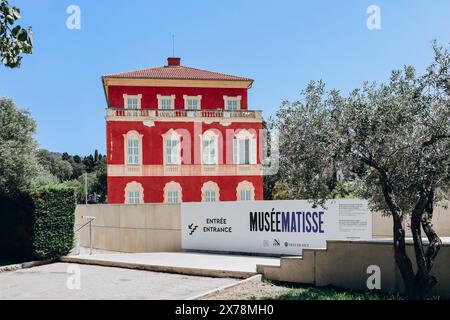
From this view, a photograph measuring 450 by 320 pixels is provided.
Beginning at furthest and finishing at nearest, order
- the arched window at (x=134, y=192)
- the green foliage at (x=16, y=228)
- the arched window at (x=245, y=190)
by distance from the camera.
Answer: the arched window at (x=245, y=190)
the arched window at (x=134, y=192)
the green foliage at (x=16, y=228)

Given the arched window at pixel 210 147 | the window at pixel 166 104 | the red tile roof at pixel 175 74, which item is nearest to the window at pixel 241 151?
the arched window at pixel 210 147

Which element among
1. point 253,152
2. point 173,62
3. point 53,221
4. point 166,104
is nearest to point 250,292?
point 53,221

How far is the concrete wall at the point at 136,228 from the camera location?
20234mm

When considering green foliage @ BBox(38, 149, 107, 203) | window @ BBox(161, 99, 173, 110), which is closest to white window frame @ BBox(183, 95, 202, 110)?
window @ BBox(161, 99, 173, 110)

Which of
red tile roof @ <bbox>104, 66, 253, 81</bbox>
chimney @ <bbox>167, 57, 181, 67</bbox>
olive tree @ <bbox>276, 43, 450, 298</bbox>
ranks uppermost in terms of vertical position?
chimney @ <bbox>167, 57, 181, 67</bbox>

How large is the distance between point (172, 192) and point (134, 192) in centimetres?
293

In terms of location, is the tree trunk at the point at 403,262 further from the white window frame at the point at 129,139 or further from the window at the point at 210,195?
the white window frame at the point at 129,139

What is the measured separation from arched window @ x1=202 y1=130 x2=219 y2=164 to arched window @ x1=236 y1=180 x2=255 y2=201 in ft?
9.18

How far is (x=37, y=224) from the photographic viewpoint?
1741cm

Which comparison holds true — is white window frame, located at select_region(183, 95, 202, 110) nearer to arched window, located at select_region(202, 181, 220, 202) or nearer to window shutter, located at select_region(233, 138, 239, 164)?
window shutter, located at select_region(233, 138, 239, 164)

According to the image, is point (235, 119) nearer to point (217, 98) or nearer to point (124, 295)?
point (217, 98)

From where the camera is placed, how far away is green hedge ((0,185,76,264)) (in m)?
17.5

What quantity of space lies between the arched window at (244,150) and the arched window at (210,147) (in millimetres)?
1505

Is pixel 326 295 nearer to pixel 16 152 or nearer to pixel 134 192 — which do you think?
pixel 16 152
